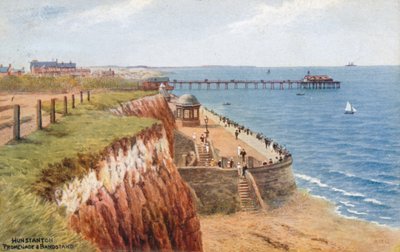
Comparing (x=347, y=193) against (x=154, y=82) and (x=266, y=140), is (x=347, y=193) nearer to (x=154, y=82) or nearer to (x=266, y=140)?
(x=266, y=140)

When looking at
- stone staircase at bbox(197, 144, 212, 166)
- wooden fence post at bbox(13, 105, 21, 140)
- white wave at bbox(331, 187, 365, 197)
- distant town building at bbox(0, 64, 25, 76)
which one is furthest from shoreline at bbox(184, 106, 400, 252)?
distant town building at bbox(0, 64, 25, 76)

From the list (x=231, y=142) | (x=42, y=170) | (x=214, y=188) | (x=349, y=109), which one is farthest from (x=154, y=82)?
(x=349, y=109)

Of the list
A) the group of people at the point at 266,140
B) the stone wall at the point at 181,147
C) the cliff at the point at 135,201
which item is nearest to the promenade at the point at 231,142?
the group of people at the point at 266,140

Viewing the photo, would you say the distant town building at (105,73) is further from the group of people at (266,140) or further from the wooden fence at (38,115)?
the group of people at (266,140)

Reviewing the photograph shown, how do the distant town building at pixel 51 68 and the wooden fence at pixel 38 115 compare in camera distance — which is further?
the distant town building at pixel 51 68

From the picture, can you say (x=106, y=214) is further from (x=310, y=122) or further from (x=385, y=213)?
(x=310, y=122)

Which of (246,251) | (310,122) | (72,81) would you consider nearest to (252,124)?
(310,122)
